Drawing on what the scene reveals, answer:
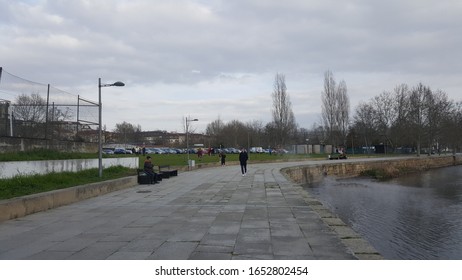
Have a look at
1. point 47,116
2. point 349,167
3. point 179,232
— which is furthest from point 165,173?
point 349,167

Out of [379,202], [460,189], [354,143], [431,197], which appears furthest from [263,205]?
[354,143]

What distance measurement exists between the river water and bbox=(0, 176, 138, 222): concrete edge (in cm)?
920

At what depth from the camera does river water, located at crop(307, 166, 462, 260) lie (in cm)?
1202

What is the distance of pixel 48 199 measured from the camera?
1152cm

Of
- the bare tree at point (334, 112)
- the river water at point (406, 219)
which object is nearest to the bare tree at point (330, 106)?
Answer: the bare tree at point (334, 112)

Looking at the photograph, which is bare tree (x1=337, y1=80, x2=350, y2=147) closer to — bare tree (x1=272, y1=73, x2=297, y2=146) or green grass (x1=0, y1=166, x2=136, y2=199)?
bare tree (x1=272, y1=73, x2=297, y2=146)

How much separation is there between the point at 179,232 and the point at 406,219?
12.7m

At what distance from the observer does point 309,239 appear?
738 cm

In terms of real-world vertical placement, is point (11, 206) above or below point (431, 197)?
above

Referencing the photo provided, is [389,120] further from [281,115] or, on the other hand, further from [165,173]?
[165,173]

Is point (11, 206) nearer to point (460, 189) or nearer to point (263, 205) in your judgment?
point (263, 205)

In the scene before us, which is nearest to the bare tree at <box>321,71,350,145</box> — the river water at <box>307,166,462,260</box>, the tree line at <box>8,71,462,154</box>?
the tree line at <box>8,71,462,154</box>

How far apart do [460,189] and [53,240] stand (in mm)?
31280

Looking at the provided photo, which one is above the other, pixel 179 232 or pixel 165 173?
pixel 165 173
